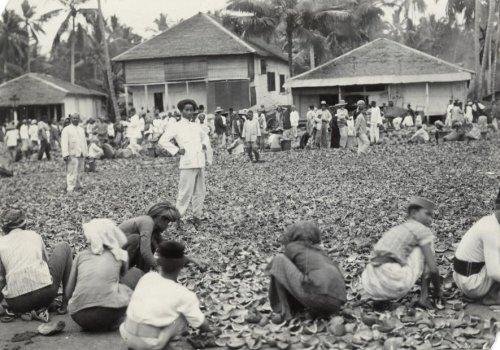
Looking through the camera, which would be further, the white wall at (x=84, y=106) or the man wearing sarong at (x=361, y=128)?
the white wall at (x=84, y=106)

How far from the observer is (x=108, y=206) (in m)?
11.4

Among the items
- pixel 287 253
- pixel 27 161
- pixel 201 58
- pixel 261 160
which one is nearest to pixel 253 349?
pixel 287 253

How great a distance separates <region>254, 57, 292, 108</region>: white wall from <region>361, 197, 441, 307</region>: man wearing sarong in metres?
8.39

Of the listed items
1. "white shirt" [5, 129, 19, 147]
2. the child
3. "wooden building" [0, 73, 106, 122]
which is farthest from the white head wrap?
"wooden building" [0, 73, 106, 122]

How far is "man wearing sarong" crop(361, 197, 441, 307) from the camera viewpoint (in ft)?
17.0

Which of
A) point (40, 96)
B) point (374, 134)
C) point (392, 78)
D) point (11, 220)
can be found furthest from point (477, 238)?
point (40, 96)

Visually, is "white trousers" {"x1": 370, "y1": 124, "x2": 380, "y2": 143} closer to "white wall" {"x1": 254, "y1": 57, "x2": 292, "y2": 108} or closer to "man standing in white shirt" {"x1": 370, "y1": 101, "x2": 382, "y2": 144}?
"man standing in white shirt" {"x1": 370, "y1": 101, "x2": 382, "y2": 144}

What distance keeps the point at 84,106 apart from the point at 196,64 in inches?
1193

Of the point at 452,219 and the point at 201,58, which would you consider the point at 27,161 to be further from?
the point at 452,219

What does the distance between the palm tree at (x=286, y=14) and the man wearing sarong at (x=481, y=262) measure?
5.99 meters

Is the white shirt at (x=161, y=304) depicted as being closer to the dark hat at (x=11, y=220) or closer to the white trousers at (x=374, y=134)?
the dark hat at (x=11, y=220)

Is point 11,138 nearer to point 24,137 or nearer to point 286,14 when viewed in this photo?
point 24,137

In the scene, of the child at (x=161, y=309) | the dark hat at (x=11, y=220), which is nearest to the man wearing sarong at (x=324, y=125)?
the dark hat at (x=11, y=220)

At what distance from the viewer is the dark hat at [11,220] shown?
5689 millimetres
